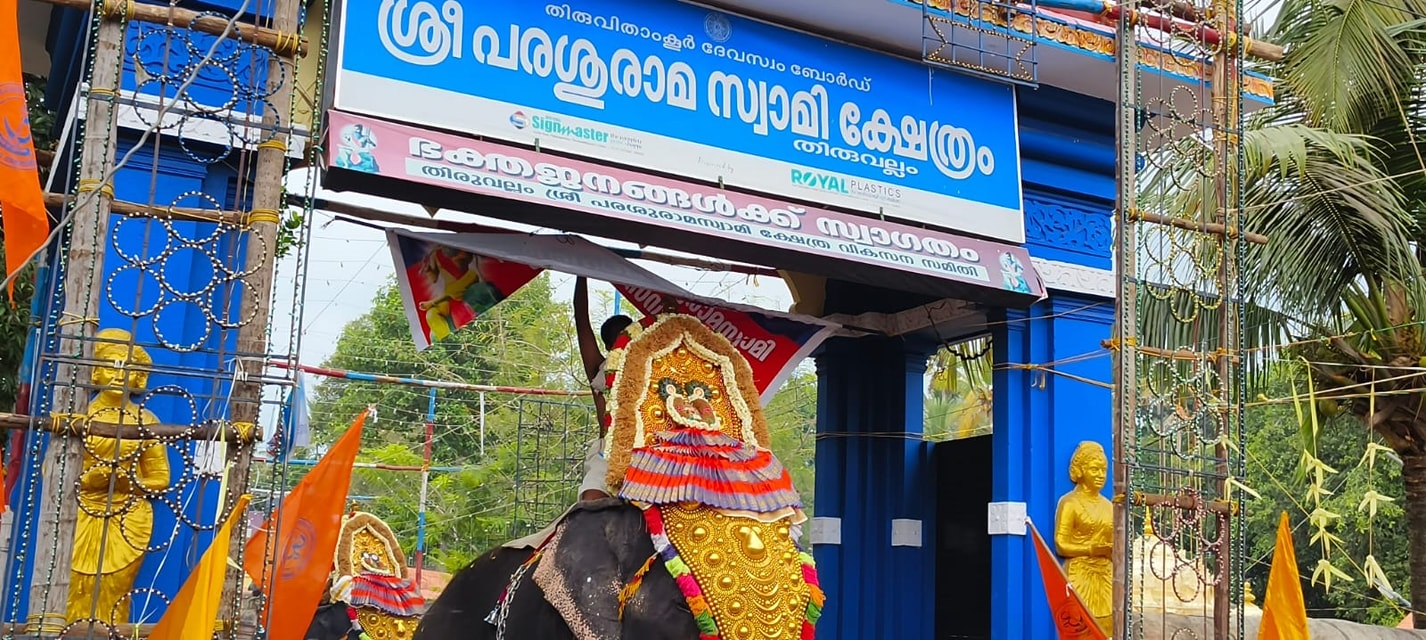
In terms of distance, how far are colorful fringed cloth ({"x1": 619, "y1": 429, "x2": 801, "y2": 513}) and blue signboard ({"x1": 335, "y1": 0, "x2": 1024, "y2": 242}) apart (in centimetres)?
160

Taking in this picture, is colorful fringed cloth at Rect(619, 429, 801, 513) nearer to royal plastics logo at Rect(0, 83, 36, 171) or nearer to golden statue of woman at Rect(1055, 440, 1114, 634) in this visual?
royal plastics logo at Rect(0, 83, 36, 171)

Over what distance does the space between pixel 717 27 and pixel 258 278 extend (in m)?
3.17

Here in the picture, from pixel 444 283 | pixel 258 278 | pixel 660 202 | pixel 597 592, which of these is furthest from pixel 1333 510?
pixel 258 278

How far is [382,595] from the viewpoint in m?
8.51

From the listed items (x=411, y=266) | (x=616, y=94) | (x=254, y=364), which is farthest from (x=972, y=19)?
(x=254, y=364)

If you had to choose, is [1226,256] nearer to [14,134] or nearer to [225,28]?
[225,28]

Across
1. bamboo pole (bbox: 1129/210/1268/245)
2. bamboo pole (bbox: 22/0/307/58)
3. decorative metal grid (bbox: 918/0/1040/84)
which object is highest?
decorative metal grid (bbox: 918/0/1040/84)

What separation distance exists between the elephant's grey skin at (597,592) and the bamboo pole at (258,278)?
1.18 meters

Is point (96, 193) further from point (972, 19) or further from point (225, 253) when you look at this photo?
point (972, 19)

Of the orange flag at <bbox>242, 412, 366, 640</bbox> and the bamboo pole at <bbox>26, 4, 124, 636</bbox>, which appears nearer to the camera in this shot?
the bamboo pole at <bbox>26, 4, 124, 636</bbox>

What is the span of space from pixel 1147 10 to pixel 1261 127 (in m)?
2.42

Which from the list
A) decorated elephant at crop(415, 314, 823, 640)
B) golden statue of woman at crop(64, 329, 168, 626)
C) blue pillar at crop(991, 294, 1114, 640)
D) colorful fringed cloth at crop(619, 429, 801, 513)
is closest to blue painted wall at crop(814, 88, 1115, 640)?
blue pillar at crop(991, 294, 1114, 640)

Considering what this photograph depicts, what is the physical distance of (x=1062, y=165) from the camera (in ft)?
26.8

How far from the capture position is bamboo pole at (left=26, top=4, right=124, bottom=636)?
414cm
